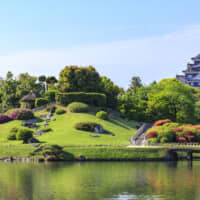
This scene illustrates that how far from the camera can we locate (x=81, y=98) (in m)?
124

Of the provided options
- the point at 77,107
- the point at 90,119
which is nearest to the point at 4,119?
the point at 77,107

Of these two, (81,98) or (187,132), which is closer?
(187,132)

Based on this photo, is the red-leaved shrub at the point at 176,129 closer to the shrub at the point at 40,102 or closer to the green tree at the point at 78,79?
the green tree at the point at 78,79

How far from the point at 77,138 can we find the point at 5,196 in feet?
171

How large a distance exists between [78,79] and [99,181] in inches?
2793

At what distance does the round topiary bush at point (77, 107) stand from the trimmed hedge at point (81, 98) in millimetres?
2791

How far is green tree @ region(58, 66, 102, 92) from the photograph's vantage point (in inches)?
4956

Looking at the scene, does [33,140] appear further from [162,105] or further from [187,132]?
[162,105]

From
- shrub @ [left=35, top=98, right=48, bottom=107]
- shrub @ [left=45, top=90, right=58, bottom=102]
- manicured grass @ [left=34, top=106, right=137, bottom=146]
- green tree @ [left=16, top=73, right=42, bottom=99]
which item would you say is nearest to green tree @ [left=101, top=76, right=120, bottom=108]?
manicured grass @ [left=34, top=106, right=137, bottom=146]

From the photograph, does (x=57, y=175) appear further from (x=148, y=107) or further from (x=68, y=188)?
(x=148, y=107)

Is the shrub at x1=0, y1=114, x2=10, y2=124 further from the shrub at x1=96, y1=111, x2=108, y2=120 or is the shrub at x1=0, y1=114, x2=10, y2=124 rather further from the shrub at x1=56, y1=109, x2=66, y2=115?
the shrub at x1=96, y1=111, x2=108, y2=120

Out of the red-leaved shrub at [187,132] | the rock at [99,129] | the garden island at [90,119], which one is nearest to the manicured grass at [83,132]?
the garden island at [90,119]

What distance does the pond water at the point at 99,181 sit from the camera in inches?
1860

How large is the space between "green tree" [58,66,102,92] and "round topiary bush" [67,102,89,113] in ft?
24.0
